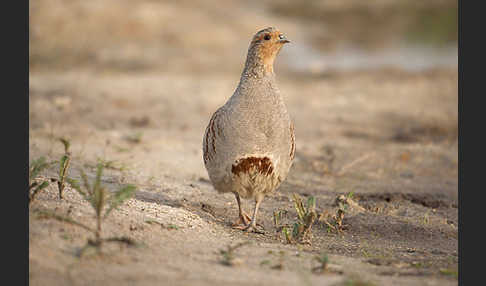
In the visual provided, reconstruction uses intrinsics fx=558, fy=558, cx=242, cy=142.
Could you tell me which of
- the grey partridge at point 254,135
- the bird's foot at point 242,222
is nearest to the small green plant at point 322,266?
the grey partridge at point 254,135

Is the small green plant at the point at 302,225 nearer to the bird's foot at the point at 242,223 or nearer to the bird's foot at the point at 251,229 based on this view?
the bird's foot at the point at 251,229

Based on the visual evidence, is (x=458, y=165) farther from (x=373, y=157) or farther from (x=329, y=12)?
(x=329, y=12)

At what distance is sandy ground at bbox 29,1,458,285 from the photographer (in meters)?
3.57

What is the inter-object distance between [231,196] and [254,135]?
176 cm

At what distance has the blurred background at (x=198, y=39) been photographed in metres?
15.2

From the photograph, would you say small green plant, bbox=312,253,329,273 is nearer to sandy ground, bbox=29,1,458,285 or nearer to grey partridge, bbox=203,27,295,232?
sandy ground, bbox=29,1,458,285

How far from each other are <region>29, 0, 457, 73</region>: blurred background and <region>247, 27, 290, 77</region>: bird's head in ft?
31.2

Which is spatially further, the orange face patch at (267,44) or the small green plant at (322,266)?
the orange face patch at (267,44)

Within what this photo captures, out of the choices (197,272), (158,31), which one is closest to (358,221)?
(197,272)

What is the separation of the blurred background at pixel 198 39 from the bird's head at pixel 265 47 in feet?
31.2

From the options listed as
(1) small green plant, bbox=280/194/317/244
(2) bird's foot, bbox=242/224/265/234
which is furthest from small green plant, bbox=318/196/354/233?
(2) bird's foot, bbox=242/224/265/234

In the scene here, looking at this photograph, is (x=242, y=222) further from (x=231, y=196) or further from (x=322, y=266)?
(x=322, y=266)

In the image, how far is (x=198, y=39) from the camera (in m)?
18.8

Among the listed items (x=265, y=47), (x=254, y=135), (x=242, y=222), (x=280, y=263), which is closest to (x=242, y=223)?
(x=242, y=222)
